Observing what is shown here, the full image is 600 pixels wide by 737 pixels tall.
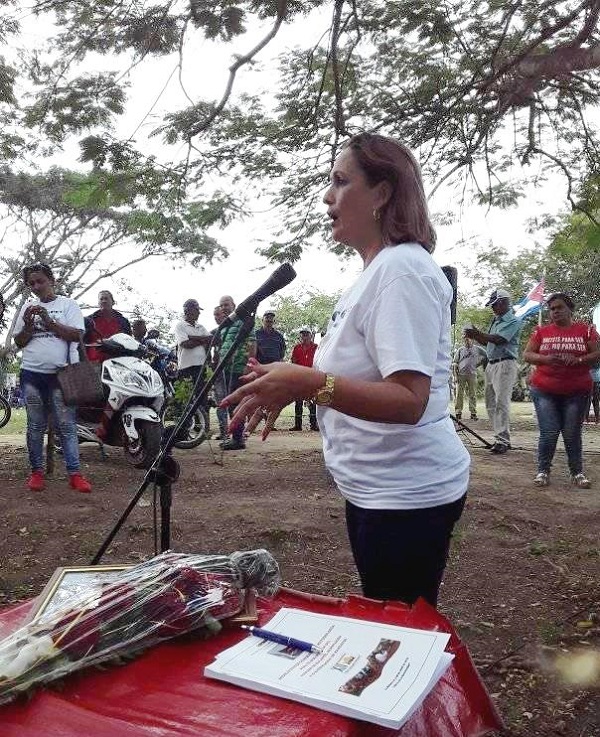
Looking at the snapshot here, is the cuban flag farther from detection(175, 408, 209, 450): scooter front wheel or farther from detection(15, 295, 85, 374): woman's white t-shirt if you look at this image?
detection(15, 295, 85, 374): woman's white t-shirt

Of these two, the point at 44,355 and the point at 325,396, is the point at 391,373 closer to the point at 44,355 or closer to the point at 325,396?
the point at 325,396

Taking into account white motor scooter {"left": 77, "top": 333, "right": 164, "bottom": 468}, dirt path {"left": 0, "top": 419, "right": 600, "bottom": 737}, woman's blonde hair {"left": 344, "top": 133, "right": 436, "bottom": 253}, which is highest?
woman's blonde hair {"left": 344, "top": 133, "right": 436, "bottom": 253}

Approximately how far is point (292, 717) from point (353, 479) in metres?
0.67

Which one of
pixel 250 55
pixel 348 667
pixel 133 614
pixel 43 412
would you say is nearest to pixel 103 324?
pixel 43 412

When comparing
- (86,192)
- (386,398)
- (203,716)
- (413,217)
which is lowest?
(203,716)

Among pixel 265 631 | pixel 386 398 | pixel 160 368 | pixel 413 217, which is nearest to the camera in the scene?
pixel 265 631

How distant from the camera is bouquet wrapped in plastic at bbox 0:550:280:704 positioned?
95 cm

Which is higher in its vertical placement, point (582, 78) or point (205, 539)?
point (582, 78)

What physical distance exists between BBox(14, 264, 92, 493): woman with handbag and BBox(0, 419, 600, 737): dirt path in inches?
17.0

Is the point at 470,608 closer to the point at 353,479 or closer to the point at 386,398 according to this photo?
the point at 353,479

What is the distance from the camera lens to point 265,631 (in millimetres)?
1124

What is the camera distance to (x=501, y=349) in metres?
7.39

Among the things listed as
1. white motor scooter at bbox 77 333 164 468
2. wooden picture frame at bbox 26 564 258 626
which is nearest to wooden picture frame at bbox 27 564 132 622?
wooden picture frame at bbox 26 564 258 626

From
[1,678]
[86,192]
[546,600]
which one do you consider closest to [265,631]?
[1,678]
